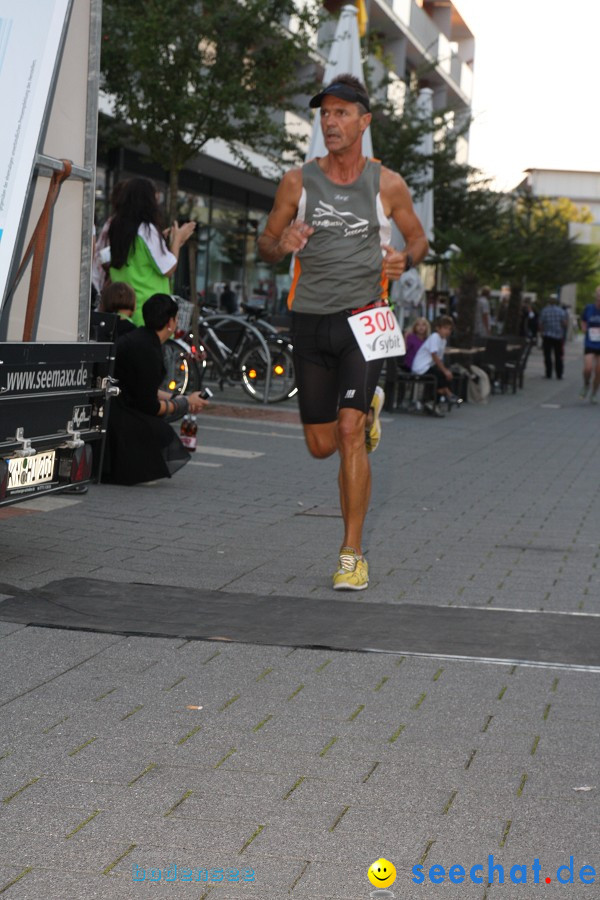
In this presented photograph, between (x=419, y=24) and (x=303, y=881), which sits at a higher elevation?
(x=419, y=24)

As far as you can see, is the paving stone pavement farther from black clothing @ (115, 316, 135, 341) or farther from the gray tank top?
Answer: black clothing @ (115, 316, 135, 341)

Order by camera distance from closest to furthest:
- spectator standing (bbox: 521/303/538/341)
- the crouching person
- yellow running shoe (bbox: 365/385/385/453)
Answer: yellow running shoe (bbox: 365/385/385/453) → the crouching person → spectator standing (bbox: 521/303/538/341)

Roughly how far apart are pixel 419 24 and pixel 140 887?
150 feet

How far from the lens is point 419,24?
152 ft

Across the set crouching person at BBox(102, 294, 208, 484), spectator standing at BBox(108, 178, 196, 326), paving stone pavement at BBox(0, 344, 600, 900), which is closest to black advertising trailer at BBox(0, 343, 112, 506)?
paving stone pavement at BBox(0, 344, 600, 900)

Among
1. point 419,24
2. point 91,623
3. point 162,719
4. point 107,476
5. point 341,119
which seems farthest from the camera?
point 419,24

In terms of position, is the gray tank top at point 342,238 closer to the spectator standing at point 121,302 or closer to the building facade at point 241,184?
the spectator standing at point 121,302

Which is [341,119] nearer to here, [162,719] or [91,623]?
[91,623]

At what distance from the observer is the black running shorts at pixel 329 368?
6.77 metres

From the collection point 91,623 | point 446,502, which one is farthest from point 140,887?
point 446,502

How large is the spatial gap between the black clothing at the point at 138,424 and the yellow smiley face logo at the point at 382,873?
6.31 meters

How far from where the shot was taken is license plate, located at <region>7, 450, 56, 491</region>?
6457 millimetres

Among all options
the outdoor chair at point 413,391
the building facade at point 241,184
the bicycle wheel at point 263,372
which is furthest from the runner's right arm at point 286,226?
the building facade at point 241,184

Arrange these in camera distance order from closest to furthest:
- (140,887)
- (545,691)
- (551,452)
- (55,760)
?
(140,887)
(55,760)
(545,691)
(551,452)
